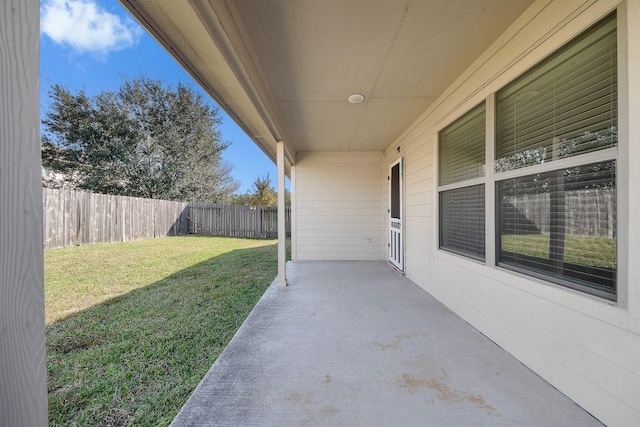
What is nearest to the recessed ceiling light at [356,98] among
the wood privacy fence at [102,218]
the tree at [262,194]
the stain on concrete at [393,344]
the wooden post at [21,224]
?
the stain on concrete at [393,344]

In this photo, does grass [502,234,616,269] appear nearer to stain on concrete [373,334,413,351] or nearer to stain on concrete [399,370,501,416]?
stain on concrete [399,370,501,416]

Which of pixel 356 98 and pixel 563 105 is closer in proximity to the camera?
pixel 563 105

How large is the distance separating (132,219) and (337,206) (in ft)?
23.2

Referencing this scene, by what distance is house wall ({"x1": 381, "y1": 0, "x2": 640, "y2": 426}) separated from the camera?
4.15ft

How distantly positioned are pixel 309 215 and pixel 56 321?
4.10 m

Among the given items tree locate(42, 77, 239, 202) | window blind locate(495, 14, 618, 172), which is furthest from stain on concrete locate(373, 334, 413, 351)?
tree locate(42, 77, 239, 202)

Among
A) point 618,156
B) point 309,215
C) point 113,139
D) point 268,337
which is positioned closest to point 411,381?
point 268,337

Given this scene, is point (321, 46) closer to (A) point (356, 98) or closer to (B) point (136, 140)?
(A) point (356, 98)

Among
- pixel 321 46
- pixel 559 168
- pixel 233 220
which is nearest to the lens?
pixel 559 168

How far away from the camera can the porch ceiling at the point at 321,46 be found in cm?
168

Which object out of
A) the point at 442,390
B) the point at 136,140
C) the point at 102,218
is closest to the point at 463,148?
the point at 442,390

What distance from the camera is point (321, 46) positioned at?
213 cm

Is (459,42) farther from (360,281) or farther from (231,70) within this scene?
(360,281)

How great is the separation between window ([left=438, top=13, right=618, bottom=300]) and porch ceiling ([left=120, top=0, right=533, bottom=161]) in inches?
21.3
